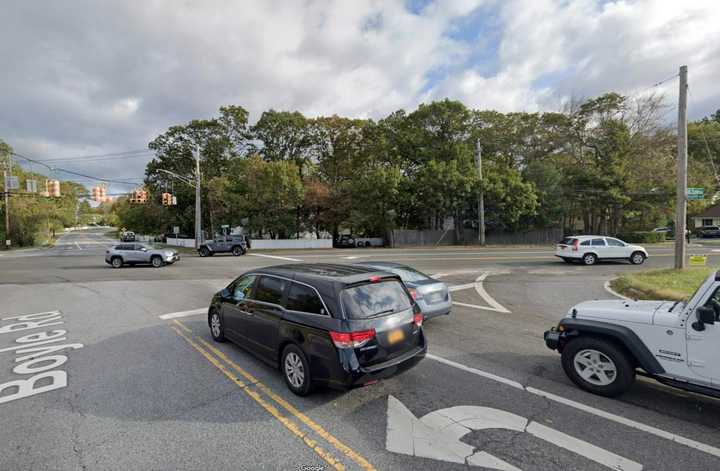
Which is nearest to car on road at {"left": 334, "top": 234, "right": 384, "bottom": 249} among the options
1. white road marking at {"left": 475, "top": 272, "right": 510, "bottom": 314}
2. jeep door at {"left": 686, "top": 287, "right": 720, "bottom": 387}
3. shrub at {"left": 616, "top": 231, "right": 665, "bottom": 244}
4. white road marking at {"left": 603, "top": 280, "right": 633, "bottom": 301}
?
white road marking at {"left": 475, "top": 272, "right": 510, "bottom": 314}

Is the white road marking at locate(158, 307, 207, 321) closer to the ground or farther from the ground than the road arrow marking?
closer to the ground

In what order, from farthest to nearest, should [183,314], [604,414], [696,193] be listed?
[696,193] < [183,314] < [604,414]

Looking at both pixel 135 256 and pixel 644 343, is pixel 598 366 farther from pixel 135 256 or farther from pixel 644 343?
pixel 135 256

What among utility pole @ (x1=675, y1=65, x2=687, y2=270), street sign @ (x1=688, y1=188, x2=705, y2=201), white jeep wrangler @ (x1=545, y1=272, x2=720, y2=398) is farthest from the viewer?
utility pole @ (x1=675, y1=65, x2=687, y2=270)

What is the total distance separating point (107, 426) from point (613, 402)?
18.5ft

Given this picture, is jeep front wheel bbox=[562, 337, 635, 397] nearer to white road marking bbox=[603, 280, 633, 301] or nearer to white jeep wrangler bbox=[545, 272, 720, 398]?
white jeep wrangler bbox=[545, 272, 720, 398]

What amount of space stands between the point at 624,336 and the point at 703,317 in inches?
29.5

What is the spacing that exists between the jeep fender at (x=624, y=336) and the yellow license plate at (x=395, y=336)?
222 centimetres

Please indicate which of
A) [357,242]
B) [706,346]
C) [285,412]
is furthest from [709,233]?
[285,412]

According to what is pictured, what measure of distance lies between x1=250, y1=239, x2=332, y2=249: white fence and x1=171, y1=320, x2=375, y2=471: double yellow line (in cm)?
3122

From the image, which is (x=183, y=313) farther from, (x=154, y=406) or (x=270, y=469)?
(x=270, y=469)

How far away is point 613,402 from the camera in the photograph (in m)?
4.09

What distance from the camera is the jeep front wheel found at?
13.5ft

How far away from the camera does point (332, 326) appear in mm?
3965
